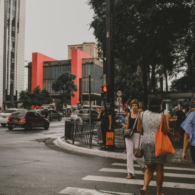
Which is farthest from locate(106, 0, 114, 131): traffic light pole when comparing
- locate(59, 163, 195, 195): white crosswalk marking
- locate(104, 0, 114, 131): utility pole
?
locate(59, 163, 195, 195): white crosswalk marking

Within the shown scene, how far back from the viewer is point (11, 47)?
6525 centimetres

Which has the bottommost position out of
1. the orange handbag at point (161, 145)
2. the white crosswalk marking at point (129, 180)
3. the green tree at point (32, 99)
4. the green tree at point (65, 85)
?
the white crosswalk marking at point (129, 180)

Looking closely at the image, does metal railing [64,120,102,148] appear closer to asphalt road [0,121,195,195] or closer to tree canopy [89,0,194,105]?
asphalt road [0,121,195,195]

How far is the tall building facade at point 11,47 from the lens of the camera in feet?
202

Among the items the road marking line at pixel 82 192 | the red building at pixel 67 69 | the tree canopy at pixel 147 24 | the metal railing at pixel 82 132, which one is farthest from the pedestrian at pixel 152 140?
the red building at pixel 67 69

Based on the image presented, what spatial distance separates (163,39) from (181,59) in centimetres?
765

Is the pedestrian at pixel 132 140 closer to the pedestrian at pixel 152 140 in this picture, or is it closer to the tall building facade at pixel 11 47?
the pedestrian at pixel 152 140

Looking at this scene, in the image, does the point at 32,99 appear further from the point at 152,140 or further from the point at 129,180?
the point at 152,140

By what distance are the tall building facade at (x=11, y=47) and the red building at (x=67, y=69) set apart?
697cm

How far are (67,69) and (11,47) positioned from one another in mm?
16318

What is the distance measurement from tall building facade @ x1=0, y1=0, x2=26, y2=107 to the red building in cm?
697

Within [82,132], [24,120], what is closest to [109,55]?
[82,132]

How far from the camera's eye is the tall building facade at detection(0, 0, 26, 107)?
61653 mm

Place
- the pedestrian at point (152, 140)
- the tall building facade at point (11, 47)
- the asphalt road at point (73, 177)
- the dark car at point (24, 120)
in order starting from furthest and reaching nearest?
the tall building facade at point (11, 47) < the dark car at point (24, 120) < the asphalt road at point (73, 177) < the pedestrian at point (152, 140)
